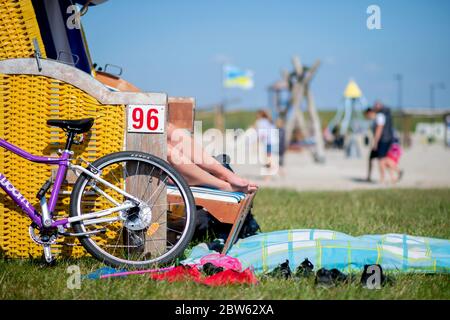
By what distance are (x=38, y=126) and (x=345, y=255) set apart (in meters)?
2.44

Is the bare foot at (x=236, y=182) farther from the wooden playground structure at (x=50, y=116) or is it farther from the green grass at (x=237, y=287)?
the green grass at (x=237, y=287)

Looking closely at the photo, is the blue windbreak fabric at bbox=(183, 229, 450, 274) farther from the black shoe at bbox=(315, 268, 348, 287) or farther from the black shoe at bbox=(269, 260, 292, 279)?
the black shoe at bbox=(315, 268, 348, 287)

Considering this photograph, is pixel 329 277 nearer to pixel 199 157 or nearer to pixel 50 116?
pixel 199 157

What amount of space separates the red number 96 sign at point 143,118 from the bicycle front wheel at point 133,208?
28cm

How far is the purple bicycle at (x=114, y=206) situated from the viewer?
4043mm

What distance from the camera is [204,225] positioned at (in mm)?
5004

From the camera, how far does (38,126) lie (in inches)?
171

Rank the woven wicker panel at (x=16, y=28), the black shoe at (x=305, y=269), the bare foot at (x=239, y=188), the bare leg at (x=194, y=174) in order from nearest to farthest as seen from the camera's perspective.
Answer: the black shoe at (x=305, y=269)
the woven wicker panel at (x=16, y=28)
the bare leg at (x=194, y=174)
the bare foot at (x=239, y=188)

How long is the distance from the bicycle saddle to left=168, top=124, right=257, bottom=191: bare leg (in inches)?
36.5

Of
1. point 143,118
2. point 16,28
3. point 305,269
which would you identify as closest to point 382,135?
point 143,118

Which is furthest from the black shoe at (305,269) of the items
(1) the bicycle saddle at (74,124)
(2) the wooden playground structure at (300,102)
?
(2) the wooden playground structure at (300,102)
